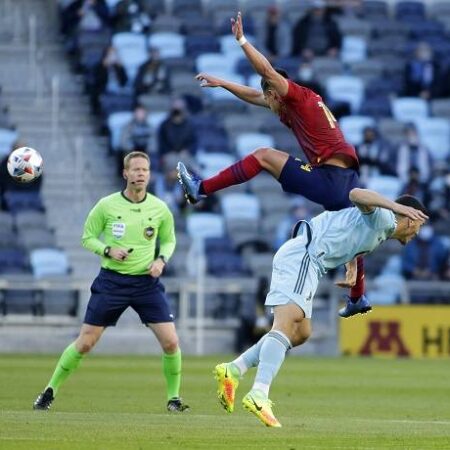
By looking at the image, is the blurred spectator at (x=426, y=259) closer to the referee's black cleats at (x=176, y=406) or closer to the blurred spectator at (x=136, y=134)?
the blurred spectator at (x=136, y=134)

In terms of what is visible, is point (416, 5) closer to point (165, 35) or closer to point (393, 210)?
point (165, 35)

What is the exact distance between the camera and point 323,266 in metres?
13.9

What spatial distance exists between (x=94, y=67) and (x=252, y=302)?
22.9 ft

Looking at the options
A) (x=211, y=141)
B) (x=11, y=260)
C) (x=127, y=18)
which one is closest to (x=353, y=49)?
(x=127, y=18)

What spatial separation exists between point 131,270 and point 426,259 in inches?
607

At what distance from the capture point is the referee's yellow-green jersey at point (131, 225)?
16688 mm

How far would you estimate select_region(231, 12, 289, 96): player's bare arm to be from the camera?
14164 mm

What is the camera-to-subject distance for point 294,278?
13.7 m

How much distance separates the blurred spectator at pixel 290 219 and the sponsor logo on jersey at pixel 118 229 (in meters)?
13.7

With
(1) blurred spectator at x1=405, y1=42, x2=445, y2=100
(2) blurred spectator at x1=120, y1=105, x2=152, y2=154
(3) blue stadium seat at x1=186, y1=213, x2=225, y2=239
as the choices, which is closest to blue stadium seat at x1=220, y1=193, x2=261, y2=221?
(3) blue stadium seat at x1=186, y1=213, x2=225, y2=239

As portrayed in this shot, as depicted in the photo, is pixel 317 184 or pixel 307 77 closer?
pixel 317 184

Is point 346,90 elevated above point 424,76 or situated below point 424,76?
below

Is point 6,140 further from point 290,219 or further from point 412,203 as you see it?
point 412,203

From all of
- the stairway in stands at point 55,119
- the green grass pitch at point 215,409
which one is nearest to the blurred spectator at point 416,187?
the green grass pitch at point 215,409
